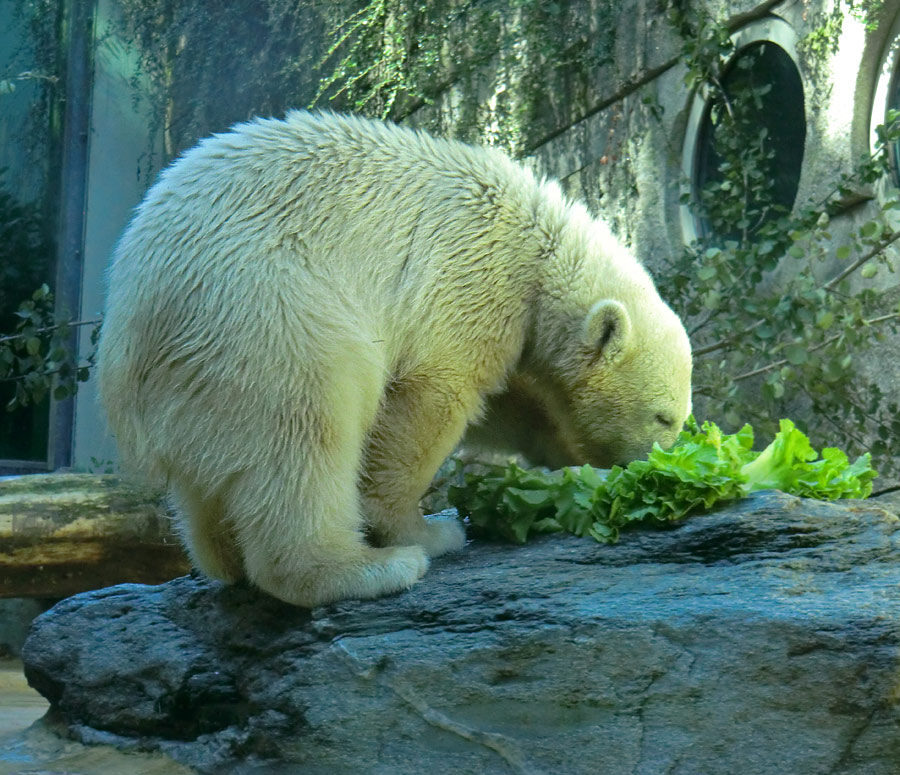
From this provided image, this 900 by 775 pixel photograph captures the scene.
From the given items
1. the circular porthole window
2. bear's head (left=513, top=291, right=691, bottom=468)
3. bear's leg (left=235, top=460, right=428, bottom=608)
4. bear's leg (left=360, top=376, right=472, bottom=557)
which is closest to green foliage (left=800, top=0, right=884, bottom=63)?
the circular porthole window

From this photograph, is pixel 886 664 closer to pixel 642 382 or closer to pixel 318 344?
pixel 642 382

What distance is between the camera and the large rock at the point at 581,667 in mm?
2775

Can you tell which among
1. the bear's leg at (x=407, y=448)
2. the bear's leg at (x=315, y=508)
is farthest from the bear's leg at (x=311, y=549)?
the bear's leg at (x=407, y=448)

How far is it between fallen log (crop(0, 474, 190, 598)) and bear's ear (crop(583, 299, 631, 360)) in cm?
316

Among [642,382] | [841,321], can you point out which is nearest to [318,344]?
[642,382]

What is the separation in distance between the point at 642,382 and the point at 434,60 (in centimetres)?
508

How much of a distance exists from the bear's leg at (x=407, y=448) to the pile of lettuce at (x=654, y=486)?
329 mm

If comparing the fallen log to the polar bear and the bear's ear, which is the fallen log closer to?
the polar bear

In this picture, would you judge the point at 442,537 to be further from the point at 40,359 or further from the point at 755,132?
the point at 755,132

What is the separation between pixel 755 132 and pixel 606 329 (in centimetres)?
369

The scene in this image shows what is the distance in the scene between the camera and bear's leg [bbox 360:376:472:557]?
3.50m

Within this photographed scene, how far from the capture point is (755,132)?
22.3ft

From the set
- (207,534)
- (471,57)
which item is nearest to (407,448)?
(207,534)

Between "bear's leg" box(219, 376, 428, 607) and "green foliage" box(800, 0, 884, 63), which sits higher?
"green foliage" box(800, 0, 884, 63)
